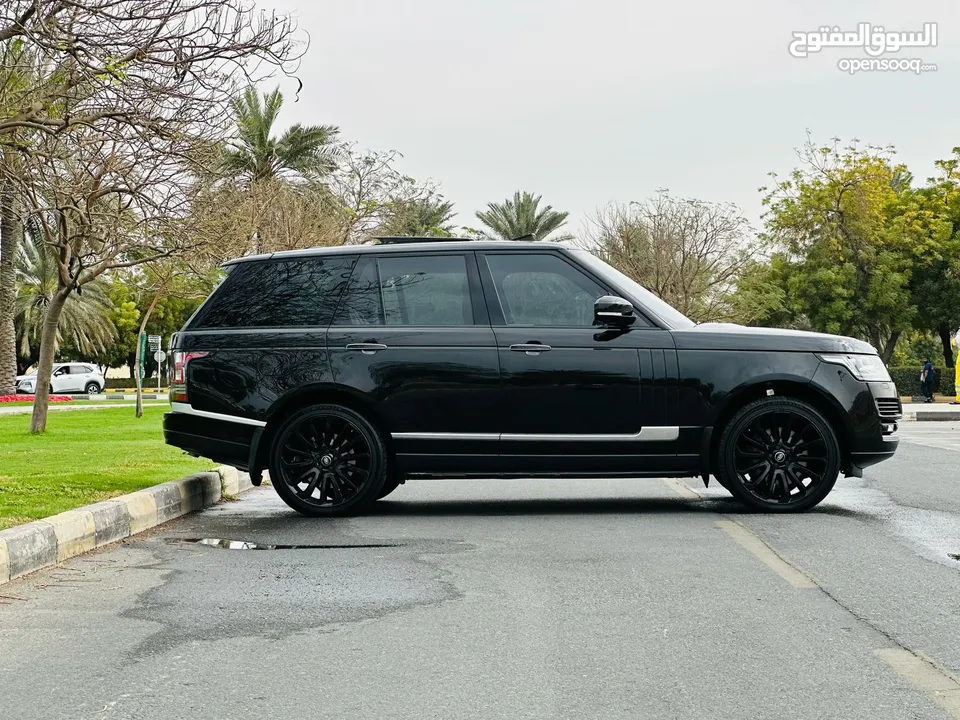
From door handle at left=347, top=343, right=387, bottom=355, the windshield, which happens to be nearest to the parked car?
door handle at left=347, top=343, right=387, bottom=355

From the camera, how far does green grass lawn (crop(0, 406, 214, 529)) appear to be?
8852 mm

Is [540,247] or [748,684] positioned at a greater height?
[540,247]

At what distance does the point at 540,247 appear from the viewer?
31.0 feet

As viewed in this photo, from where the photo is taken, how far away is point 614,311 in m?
8.90

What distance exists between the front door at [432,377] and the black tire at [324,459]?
0.75 feet

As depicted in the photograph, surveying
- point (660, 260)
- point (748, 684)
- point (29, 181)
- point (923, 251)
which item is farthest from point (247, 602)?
point (923, 251)

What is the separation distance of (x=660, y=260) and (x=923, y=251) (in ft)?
43.8

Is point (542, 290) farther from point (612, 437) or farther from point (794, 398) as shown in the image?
point (794, 398)

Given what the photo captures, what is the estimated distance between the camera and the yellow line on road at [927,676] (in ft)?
13.7

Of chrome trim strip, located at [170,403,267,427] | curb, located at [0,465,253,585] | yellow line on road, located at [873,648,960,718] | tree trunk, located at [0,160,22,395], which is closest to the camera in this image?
yellow line on road, located at [873,648,960,718]

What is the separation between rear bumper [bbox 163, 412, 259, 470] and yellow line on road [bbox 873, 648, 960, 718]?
18.2ft

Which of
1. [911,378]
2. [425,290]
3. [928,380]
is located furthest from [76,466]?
[911,378]

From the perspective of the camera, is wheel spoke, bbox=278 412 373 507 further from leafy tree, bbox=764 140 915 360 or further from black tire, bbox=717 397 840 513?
leafy tree, bbox=764 140 915 360

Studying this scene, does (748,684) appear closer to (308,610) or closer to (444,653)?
(444,653)
